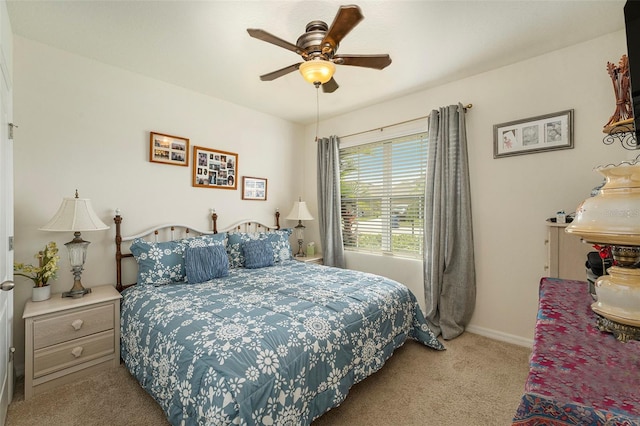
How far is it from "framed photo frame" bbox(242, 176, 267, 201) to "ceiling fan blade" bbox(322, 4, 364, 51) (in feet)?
7.72

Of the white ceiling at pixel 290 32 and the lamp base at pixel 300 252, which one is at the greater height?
the white ceiling at pixel 290 32

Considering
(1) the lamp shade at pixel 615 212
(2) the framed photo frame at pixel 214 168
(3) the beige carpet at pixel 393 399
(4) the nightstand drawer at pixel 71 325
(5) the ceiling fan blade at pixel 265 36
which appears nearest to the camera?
(1) the lamp shade at pixel 615 212

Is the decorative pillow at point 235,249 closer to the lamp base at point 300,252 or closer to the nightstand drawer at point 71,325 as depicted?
the lamp base at point 300,252

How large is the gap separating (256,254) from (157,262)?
3.27 ft

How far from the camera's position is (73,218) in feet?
7.16

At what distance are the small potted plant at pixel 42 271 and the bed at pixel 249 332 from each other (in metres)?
0.49

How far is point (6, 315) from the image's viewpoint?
1841 mm

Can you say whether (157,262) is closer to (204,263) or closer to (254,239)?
(204,263)

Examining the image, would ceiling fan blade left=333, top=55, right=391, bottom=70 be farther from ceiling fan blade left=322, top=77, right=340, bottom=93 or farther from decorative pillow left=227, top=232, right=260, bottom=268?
decorative pillow left=227, top=232, right=260, bottom=268

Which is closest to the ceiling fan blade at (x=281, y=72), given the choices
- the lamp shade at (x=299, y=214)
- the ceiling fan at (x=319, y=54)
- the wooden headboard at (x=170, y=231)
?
the ceiling fan at (x=319, y=54)

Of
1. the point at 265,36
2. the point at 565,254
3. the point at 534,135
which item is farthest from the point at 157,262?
the point at 534,135

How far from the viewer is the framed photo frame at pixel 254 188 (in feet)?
12.4

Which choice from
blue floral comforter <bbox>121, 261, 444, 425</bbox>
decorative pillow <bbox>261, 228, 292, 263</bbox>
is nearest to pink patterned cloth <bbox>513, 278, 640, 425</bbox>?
blue floral comforter <bbox>121, 261, 444, 425</bbox>

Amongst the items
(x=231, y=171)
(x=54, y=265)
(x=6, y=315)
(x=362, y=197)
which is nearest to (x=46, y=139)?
(x=54, y=265)
